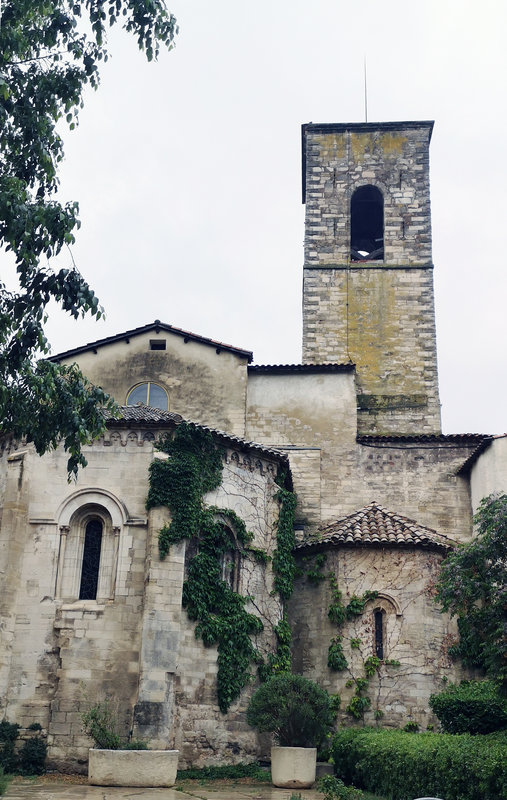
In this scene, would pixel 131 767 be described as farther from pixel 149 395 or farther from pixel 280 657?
pixel 149 395

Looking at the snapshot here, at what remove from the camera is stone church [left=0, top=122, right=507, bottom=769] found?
18.2 metres

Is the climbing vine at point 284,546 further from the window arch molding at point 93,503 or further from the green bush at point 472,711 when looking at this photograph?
the green bush at point 472,711

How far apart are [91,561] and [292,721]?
18.1ft

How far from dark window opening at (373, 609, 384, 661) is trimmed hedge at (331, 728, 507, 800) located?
3.48 meters

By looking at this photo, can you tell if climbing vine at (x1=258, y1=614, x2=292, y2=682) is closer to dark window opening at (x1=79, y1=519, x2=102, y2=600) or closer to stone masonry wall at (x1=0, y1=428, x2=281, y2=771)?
stone masonry wall at (x1=0, y1=428, x2=281, y2=771)

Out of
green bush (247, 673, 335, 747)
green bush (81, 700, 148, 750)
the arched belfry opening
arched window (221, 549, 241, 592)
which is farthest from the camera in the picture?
the arched belfry opening

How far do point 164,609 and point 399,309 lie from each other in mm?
15482

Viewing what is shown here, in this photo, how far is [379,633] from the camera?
21.3 m

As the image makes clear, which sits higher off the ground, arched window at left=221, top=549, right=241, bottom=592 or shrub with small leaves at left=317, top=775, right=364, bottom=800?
arched window at left=221, top=549, right=241, bottom=592

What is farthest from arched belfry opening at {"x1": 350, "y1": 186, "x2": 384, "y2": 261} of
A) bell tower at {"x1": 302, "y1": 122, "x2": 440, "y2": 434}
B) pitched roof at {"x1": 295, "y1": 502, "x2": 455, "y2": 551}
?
pitched roof at {"x1": 295, "y1": 502, "x2": 455, "y2": 551}

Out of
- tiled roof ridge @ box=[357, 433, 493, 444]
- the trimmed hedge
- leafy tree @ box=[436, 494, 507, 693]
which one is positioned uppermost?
tiled roof ridge @ box=[357, 433, 493, 444]

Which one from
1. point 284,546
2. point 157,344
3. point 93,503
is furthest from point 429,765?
point 157,344

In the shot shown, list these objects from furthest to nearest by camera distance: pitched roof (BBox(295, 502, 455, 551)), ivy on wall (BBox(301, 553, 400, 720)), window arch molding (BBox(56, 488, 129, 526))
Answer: pitched roof (BBox(295, 502, 455, 551)) < ivy on wall (BBox(301, 553, 400, 720)) < window arch molding (BBox(56, 488, 129, 526))

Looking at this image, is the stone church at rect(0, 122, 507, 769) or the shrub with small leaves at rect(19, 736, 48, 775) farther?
the stone church at rect(0, 122, 507, 769)
